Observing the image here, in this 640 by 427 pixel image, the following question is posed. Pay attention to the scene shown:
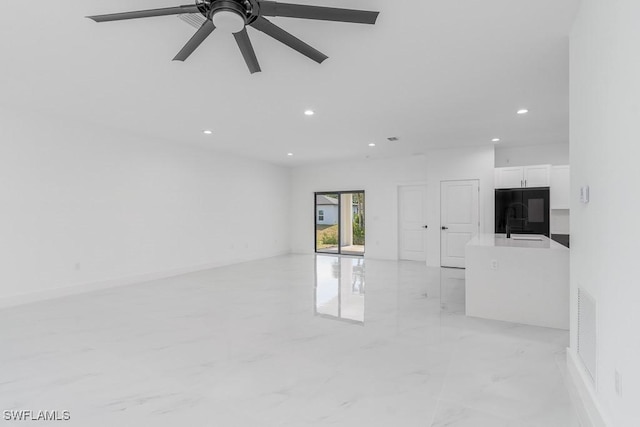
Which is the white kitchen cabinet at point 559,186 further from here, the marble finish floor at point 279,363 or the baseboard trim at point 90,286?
the baseboard trim at point 90,286

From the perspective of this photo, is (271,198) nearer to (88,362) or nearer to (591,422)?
(88,362)

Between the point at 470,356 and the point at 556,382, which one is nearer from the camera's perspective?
the point at 556,382

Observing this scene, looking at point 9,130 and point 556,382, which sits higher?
point 9,130

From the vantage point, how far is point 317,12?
185 centimetres

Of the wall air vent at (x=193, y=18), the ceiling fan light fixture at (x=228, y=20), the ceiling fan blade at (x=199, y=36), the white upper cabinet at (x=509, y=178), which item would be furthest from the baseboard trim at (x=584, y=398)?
the white upper cabinet at (x=509, y=178)

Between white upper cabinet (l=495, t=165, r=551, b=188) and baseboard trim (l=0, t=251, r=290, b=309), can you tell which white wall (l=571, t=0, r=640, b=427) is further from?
baseboard trim (l=0, t=251, r=290, b=309)

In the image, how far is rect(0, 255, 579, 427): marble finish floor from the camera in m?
1.99

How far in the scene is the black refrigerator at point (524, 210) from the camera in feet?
19.9

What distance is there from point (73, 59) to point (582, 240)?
443cm

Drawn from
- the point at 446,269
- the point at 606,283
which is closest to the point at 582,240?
the point at 606,283

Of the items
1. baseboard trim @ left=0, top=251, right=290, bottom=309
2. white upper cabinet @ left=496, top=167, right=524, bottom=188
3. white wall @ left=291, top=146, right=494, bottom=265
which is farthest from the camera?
white wall @ left=291, top=146, right=494, bottom=265

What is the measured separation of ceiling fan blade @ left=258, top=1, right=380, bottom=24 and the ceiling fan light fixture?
14 cm

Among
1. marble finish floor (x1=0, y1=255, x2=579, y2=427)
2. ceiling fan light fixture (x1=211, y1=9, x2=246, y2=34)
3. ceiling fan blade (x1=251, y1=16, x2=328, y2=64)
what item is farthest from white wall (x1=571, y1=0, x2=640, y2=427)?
ceiling fan light fixture (x1=211, y1=9, x2=246, y2=34)

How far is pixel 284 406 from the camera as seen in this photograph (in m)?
2.05
